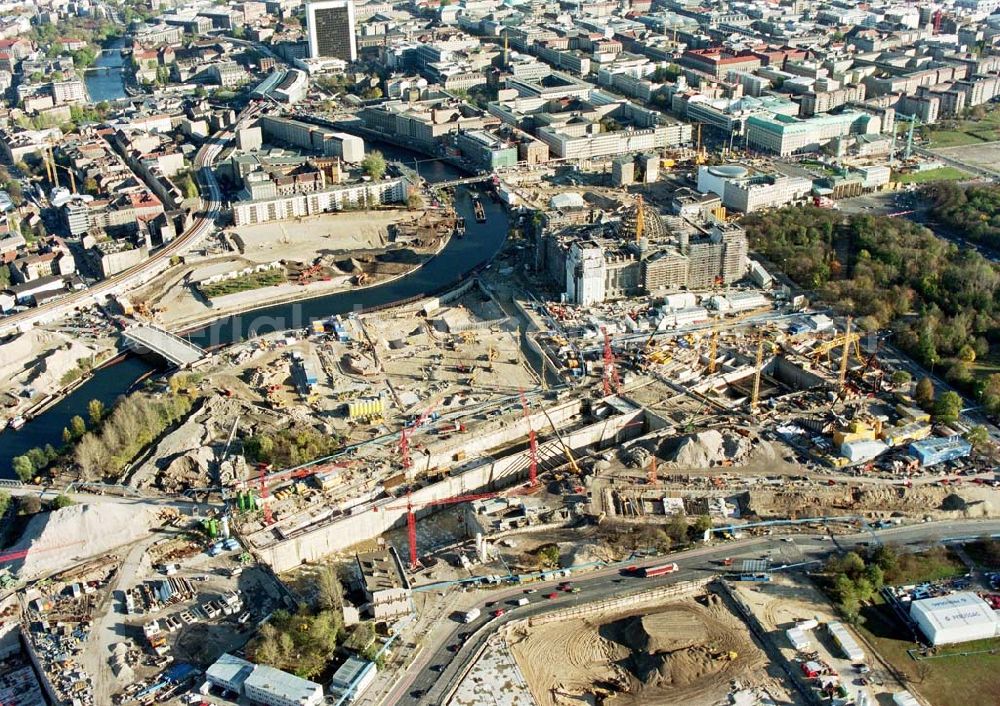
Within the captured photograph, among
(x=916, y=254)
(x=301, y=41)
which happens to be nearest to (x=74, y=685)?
(x=916, y=254)

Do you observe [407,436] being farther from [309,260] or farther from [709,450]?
[309,260]

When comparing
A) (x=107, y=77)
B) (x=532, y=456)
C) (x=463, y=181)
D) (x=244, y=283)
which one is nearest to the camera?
(x=532, y=456)

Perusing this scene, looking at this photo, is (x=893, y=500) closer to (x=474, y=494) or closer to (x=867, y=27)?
(x=474, y=494)

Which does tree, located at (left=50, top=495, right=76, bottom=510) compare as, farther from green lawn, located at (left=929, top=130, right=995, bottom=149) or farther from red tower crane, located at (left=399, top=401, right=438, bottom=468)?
green lawn, located at (left=929, top=130, right=995, bottom=149)

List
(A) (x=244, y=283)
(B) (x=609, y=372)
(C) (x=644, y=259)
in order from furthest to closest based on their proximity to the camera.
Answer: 1. (A) (x=244, y=283)
2. (C) (x=644, y=259)
3. (B) (x=609, y=372)

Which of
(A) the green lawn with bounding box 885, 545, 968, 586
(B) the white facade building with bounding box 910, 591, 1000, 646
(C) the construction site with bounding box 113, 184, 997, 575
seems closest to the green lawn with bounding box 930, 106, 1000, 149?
(C) the construction site with bounding box 113, 184, 997, 575

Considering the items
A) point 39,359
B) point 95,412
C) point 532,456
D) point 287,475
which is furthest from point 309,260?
point 532,456
